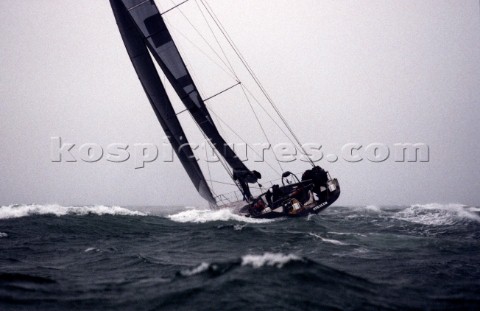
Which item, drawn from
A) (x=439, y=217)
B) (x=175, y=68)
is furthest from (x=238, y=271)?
(x=439, y=217)

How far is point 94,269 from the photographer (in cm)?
757

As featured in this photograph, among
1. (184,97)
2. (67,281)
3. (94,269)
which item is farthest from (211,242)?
(184,97)

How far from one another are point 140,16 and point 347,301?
1751 centimetres

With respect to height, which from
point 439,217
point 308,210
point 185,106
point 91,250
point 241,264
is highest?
point 185,106

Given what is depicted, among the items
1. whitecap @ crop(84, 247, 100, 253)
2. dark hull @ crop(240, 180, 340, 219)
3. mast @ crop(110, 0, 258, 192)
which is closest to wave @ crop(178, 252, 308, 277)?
whitecap @ crop(84, 247, 100, 253)

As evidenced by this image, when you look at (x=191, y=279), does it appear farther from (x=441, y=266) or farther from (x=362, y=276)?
(x=441, y=266)

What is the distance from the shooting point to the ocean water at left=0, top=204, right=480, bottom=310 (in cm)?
518

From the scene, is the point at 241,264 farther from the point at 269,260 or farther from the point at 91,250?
the point at 91,250

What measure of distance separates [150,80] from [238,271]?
15141 mm

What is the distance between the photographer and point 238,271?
6.28m

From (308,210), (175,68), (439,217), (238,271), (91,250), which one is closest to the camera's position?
(238,271)

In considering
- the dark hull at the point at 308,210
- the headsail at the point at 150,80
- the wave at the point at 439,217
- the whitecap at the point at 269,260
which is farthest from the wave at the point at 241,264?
the wave at the point at 439,217

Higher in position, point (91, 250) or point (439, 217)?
point (91, 250)

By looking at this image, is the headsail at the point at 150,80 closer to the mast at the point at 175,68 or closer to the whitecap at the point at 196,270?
the mast at the point at 175,68
